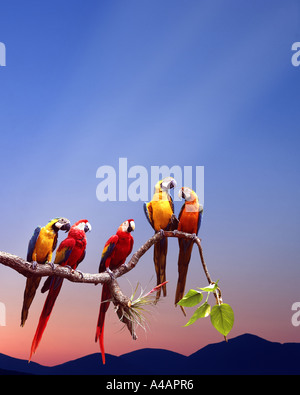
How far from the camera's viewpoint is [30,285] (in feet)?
7.48

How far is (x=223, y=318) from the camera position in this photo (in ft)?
6.88

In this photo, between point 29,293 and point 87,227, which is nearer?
point 29,293

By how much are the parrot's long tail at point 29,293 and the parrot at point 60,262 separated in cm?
6

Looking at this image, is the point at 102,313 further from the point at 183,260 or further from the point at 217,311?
the point at 217,311

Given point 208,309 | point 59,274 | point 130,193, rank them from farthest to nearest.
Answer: point 130,193
point 59,274
point 208,309

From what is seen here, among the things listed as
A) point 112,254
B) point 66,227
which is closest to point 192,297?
point 112,254

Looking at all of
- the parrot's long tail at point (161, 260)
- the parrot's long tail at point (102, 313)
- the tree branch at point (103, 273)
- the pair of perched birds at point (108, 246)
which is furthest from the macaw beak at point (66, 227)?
the parrot's long tail at point (161, 260)

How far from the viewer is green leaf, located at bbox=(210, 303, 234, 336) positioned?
6.88 feet

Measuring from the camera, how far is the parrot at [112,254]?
95.2 inches

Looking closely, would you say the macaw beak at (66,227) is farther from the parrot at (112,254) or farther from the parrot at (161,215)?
the parrot at (161,215)

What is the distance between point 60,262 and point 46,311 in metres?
0.30
